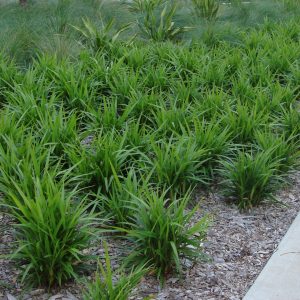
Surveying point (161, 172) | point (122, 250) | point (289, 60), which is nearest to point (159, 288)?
point (122, 250)

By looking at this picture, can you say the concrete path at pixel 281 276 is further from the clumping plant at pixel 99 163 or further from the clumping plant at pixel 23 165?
the clumping plant at pixel 23 165

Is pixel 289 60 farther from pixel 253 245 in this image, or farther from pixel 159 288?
pixel 159 288

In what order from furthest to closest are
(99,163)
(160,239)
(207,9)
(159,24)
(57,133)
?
1. (207,9)
2. (159,24)
3. (57,133)
4. (99,163)
5. (160,239)

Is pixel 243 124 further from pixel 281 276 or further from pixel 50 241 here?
pixel 50 241

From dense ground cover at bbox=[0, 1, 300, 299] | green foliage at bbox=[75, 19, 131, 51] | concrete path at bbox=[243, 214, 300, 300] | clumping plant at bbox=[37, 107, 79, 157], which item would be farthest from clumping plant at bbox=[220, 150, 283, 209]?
green foliage at bbox=[75, 19, 131, 51]

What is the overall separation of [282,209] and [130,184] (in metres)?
1.15

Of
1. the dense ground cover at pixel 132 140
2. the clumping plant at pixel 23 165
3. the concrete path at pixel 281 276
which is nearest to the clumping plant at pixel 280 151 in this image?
the dense ground cover at pixel 132 140

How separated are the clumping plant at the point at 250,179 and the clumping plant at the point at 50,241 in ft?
4.19

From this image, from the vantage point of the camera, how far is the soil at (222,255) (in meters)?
3.05

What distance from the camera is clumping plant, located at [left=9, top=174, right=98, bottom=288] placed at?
293 centimetres

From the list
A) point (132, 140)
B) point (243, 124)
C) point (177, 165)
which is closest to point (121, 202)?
point (177, 165)

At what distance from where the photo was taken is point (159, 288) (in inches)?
122

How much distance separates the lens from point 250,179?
156 inches

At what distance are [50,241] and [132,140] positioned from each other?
1.45 m
